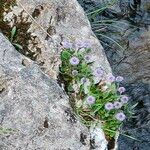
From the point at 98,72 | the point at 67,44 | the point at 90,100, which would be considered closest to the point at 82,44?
the point at 67,44

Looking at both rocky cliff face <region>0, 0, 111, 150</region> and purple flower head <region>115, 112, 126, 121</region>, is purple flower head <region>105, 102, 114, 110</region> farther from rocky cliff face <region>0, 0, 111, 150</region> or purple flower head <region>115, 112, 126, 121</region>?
rocky cliff face <region>0, 0, 111, 150</region>

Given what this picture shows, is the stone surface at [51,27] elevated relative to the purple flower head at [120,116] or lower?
elevated

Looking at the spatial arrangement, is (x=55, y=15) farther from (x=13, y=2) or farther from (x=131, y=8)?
(x=131, y=8)

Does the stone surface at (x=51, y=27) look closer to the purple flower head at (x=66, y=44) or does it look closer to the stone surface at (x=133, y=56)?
the purple flower head at (x=66, y=44)

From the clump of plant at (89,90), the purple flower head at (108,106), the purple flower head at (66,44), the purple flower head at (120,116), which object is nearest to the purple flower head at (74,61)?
the clump of plant at (89,90)

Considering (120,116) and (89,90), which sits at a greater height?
(89,90)

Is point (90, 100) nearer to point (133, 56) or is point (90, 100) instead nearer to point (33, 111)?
point (33, 111)
